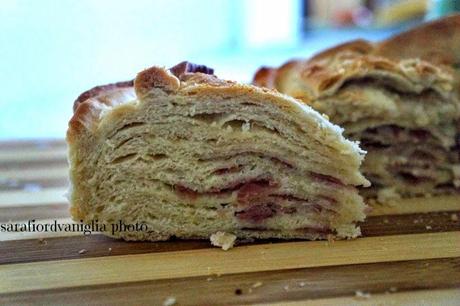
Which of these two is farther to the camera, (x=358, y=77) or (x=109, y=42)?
(x=109, y=42)

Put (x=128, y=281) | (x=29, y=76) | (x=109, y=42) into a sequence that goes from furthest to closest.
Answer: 1. (x=109, y=42)
2. (x=29, y=76)
3. (x=128, y=281)

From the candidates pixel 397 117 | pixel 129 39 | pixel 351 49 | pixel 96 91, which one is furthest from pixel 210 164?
pixel 129 39

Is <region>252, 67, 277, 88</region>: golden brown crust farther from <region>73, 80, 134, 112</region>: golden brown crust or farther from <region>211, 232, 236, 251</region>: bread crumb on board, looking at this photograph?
<region>211, 232, 236, 251</region>: bread crumb on board

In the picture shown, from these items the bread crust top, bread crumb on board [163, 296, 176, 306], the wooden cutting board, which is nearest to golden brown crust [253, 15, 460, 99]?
the bread crust top

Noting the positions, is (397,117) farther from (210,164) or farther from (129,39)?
(129,39)

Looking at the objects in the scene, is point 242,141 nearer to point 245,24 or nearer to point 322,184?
point 322,184

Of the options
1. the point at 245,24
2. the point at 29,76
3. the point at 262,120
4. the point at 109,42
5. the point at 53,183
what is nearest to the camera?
the point at 262,120

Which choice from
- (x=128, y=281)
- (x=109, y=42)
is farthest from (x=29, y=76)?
(x=128, y=281)
